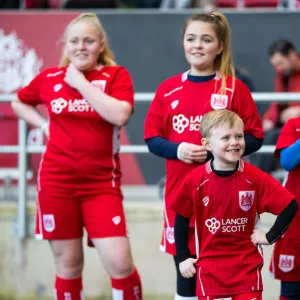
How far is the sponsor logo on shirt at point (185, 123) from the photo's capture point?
13.3 feet

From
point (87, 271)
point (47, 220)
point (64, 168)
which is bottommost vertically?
point (87, 271)

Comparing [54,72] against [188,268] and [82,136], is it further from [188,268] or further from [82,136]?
[188,268]

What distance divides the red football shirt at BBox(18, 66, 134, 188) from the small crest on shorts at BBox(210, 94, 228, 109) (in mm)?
499

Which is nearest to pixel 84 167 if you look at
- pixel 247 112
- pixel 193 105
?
pixel 193 105

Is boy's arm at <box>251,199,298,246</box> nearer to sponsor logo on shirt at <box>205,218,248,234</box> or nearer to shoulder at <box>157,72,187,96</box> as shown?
sponsor logo on shirt at <box>205,218,248,234</box>

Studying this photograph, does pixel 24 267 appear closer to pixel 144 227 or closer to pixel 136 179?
pixel 144 227

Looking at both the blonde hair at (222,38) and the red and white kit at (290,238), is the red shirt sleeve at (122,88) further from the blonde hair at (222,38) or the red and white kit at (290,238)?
the red and white kit at (290,238)

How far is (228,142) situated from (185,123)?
468mm

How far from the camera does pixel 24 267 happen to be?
5703 mm

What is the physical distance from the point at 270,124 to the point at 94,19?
2.51 m

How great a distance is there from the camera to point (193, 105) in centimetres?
406

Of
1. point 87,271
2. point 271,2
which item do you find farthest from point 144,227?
point 271,2

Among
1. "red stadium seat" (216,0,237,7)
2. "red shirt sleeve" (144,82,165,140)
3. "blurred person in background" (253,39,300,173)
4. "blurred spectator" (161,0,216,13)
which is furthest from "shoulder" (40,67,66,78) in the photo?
"red stadium seat" (216,0,237,7)

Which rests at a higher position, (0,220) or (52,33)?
(52,33)
